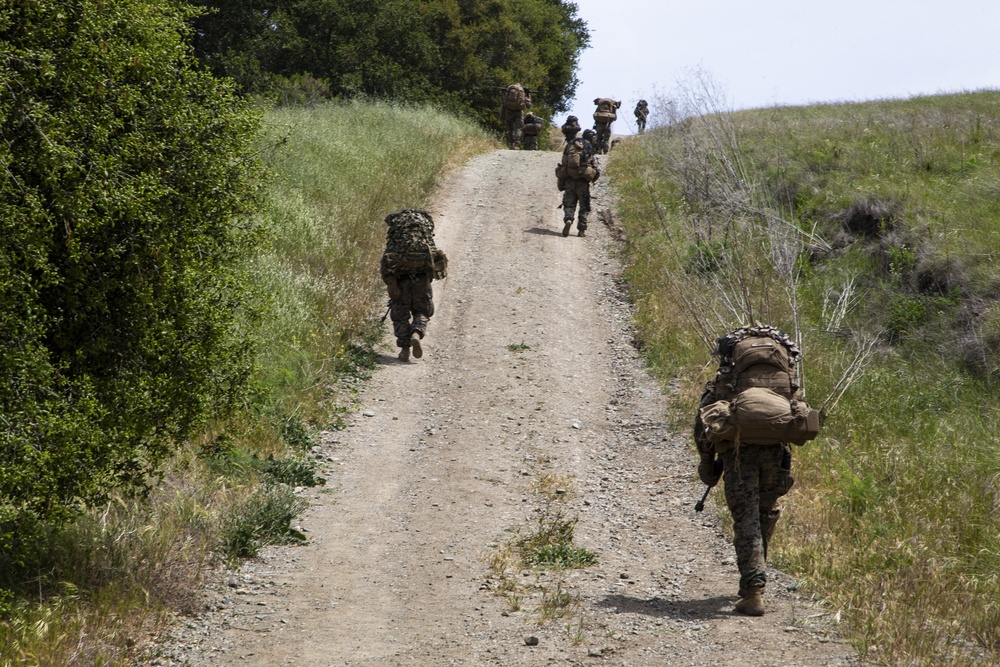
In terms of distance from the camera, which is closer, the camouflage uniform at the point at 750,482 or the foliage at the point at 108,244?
the foliage at the point at 108,244

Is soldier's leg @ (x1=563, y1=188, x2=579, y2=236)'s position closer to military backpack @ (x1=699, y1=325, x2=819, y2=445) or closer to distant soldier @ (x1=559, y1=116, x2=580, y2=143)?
distant soldier @ (x1=559, y1=116, x2=580, y2=143)

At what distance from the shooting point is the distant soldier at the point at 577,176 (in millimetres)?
18203

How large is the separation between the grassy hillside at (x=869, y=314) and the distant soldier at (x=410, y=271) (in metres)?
3.25

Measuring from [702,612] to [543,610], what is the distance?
1.09 meters

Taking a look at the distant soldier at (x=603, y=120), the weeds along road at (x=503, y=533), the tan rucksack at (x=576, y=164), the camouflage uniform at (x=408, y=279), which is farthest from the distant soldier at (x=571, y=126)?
the camouflage uniform at (x=408, y=279)

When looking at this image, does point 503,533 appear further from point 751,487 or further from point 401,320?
point 401,320

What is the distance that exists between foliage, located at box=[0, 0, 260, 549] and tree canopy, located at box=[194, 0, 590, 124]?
20615 millimetres

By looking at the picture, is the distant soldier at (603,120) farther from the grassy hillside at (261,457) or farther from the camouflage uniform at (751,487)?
the camouflage uniform at (751,487)

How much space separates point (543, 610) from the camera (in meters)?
6.47

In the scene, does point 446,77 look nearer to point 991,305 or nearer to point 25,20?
point 991,305

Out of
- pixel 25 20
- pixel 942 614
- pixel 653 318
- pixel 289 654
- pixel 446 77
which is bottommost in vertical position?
pixel 289 654

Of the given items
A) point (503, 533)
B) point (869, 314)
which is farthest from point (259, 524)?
point (869, 314)

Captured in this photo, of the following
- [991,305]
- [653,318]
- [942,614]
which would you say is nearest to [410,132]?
[653,318]

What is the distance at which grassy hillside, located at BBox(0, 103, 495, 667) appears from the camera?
20.0ft
